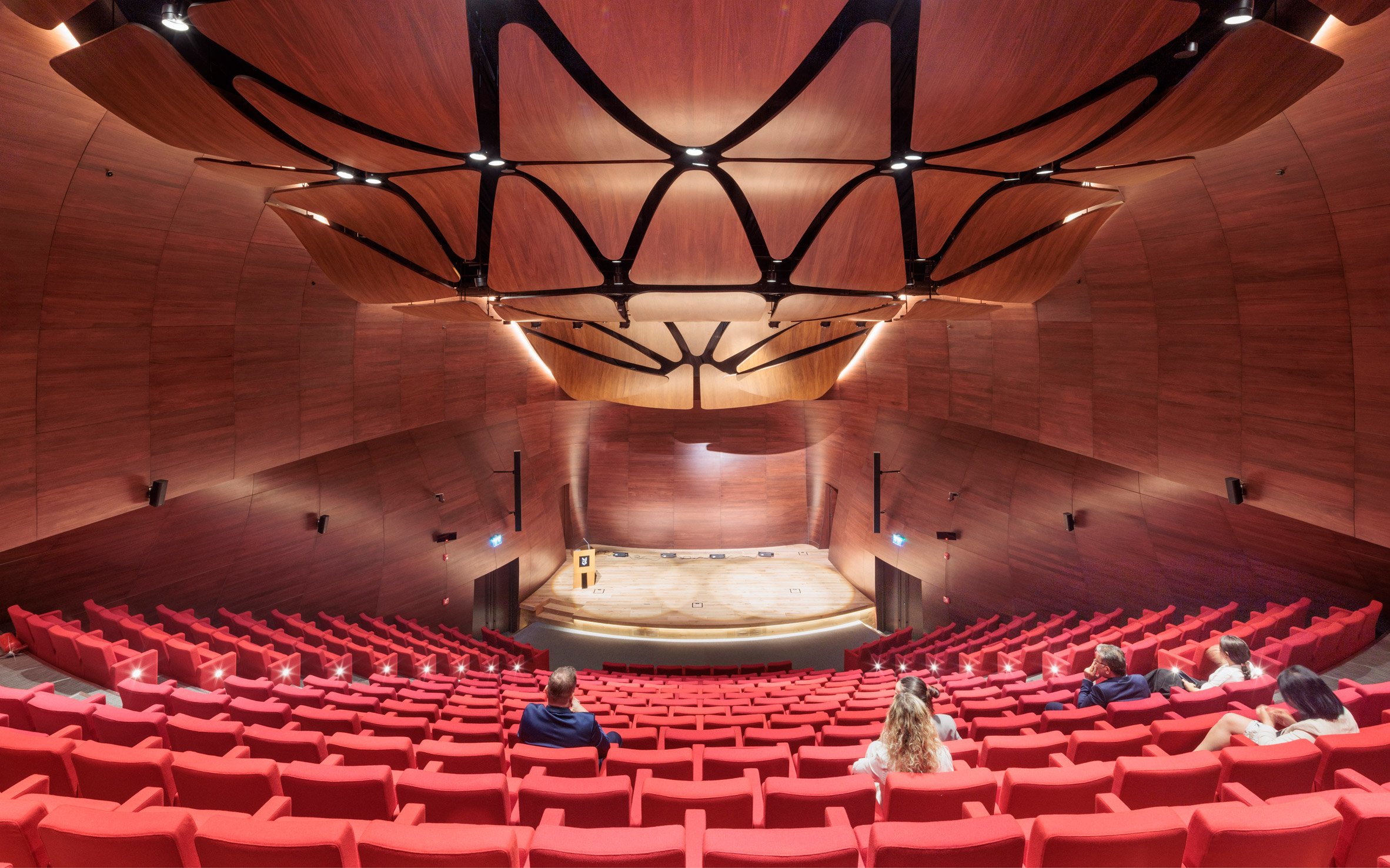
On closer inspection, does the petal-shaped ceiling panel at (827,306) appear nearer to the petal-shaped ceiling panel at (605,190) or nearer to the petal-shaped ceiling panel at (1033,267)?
the petal-shaped ceiling panel at (1033,267)

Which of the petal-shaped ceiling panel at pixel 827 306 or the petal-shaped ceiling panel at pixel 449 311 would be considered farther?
the petal-shaped ceiling panel at pixel 449 311

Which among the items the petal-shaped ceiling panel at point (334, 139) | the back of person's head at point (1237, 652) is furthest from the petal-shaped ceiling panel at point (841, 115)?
the back of person's head at point (1237, 652)

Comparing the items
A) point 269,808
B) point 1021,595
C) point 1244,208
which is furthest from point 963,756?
point 1021,595

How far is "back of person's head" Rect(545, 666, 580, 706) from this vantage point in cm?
401

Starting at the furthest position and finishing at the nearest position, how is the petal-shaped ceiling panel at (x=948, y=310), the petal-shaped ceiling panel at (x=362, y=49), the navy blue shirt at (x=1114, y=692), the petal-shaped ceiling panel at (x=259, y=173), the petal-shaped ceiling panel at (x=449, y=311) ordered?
the petal-shaped ceiling panel at (x=449, y=311)
the petal-shaped ceiling panel at (x=948, y=310)
the petal-shaped ceiling panel at (x=259, y=173)
the navy blue shirt at (x=1114, y=692)
the petal-shaped ceiling panel at (x=362, y=49)

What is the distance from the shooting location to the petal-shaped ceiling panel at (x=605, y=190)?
578cm

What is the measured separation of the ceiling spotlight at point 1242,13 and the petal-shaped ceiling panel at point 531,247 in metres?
5.25

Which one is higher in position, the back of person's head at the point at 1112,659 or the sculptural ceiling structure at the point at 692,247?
the sculptural ceiling structure at the point at 692,247

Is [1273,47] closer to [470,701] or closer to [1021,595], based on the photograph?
[470,701]

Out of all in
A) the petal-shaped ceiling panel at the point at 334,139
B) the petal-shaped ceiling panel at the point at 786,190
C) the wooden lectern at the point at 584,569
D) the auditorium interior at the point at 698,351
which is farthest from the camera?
the wooden lectern at the point at 584,569

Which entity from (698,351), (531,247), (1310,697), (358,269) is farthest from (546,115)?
(698,351)

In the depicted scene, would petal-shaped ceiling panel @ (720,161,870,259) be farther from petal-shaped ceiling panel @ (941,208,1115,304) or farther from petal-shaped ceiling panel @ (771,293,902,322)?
petal-shaped ceiling panel @ (941,208,1115,304)

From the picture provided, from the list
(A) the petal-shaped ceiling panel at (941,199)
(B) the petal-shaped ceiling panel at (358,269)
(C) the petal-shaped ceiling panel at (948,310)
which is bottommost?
(C) the petal-shaped ceiling panel at (948,310)

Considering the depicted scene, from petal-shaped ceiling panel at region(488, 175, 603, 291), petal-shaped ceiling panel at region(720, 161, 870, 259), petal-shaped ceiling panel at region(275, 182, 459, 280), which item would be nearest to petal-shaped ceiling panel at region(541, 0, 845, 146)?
petal-shaped ceiling panel at region(720, 161, 870, 259)
